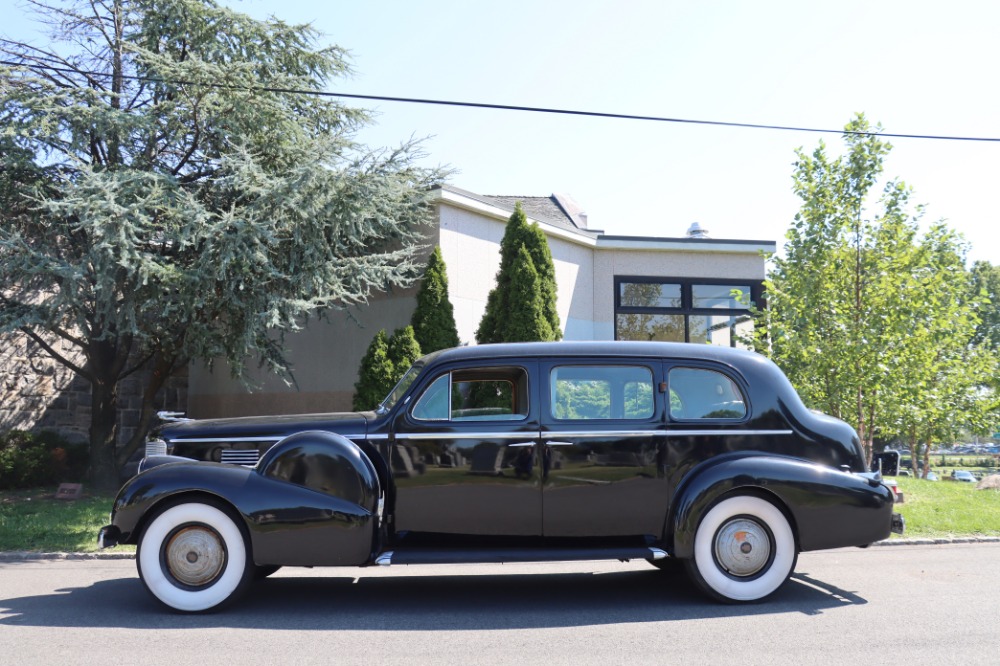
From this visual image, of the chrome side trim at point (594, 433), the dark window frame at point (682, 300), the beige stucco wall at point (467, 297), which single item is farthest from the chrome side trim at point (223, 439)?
the dark window frame at point (682, 300)

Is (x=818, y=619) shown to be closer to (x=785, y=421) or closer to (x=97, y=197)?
(x=785, y=421)

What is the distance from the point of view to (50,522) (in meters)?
10.6

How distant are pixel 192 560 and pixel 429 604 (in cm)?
175

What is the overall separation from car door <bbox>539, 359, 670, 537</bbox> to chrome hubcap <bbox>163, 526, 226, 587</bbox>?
7.91ft

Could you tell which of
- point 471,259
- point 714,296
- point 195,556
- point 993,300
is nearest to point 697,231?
point 714,296

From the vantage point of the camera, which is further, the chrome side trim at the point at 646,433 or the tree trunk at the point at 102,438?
the tree trunk at the point at 102,438

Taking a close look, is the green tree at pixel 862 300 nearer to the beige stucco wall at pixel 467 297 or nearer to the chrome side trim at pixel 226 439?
the beige stucco wall at pixel 467 297

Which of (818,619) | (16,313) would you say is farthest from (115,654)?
(16,313)

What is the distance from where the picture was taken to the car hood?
6328mm

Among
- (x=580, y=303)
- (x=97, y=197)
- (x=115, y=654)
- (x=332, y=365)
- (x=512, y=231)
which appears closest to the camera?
(x=115, y=654)

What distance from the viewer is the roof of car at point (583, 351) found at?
21.5 feet

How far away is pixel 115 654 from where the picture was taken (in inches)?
192

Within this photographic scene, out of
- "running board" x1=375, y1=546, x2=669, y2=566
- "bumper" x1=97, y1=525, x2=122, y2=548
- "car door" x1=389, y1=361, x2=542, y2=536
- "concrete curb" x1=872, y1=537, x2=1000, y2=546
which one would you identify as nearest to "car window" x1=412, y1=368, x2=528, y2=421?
"car door" x1=389, y1=361, x2=542, y2=536

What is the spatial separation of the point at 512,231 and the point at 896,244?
5.89 metres
